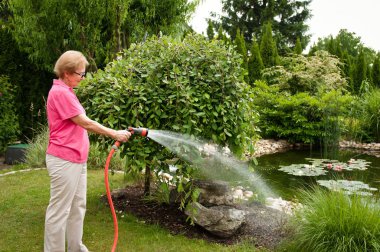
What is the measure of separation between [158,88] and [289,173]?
4.29 metres

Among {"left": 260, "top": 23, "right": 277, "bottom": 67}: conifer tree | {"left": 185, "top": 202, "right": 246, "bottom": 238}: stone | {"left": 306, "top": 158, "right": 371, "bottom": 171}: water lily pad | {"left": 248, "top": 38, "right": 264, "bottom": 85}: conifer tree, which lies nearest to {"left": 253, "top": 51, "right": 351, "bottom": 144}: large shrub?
{"left": 306, "top": 158, "right": 371, "bottom": 171}: water lily pad

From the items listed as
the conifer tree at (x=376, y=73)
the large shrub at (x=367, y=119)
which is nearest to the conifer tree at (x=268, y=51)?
the large shrub at (x=367, y=119)

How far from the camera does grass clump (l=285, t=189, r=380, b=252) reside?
2.90 meters

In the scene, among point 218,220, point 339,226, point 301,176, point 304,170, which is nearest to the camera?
point 339,226

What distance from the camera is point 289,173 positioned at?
7.06 meters

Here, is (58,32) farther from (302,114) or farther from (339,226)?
(339,226)

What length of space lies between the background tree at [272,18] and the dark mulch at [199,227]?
22.0 metres

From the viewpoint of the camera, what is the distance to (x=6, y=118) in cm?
775

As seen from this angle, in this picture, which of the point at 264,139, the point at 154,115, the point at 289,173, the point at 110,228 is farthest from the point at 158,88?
the point at 264,139

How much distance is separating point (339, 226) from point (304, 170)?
430 centimetres

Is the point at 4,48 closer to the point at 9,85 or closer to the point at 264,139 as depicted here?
the point at 9,85

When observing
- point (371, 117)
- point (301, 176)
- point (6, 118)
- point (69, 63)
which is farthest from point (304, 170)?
point (6, 118)

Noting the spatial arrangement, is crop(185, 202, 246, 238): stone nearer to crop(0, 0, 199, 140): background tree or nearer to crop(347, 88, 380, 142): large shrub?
crop(0, 0, 199, 140): background tree

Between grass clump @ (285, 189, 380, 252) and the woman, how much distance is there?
168 cm
